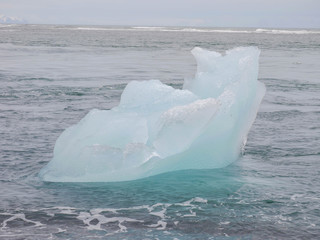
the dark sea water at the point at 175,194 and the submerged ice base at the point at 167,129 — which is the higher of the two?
the submerged ice base at the point at 167,129

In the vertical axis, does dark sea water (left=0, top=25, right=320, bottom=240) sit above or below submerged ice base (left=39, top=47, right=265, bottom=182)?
below

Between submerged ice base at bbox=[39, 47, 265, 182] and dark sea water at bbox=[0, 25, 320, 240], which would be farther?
submerged ice base at bbox=[39, 47, 265, 182]

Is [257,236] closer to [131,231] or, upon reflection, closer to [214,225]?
[214,225]

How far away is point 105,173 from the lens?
26.4 feet

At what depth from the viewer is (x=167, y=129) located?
26.5 ft

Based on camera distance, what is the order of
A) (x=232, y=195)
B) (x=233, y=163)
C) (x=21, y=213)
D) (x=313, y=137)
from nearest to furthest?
(x=21, y=213) → (x=232, y=195) → (x=233, y=163) → (x=313, y=137)

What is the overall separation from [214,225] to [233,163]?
2.87 m

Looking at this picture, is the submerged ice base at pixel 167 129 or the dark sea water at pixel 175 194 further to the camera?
the submerged ice base at pixel 167 129

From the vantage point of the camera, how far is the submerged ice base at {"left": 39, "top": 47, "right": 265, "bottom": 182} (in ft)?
26.2

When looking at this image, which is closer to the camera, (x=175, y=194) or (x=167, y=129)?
(x=175, y=194)

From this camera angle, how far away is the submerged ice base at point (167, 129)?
8.00m

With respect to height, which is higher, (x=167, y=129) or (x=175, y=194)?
(x=167, y=129)

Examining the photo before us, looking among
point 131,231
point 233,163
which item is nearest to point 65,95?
point 233,163

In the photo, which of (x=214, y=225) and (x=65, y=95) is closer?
(x=214, y=225)
